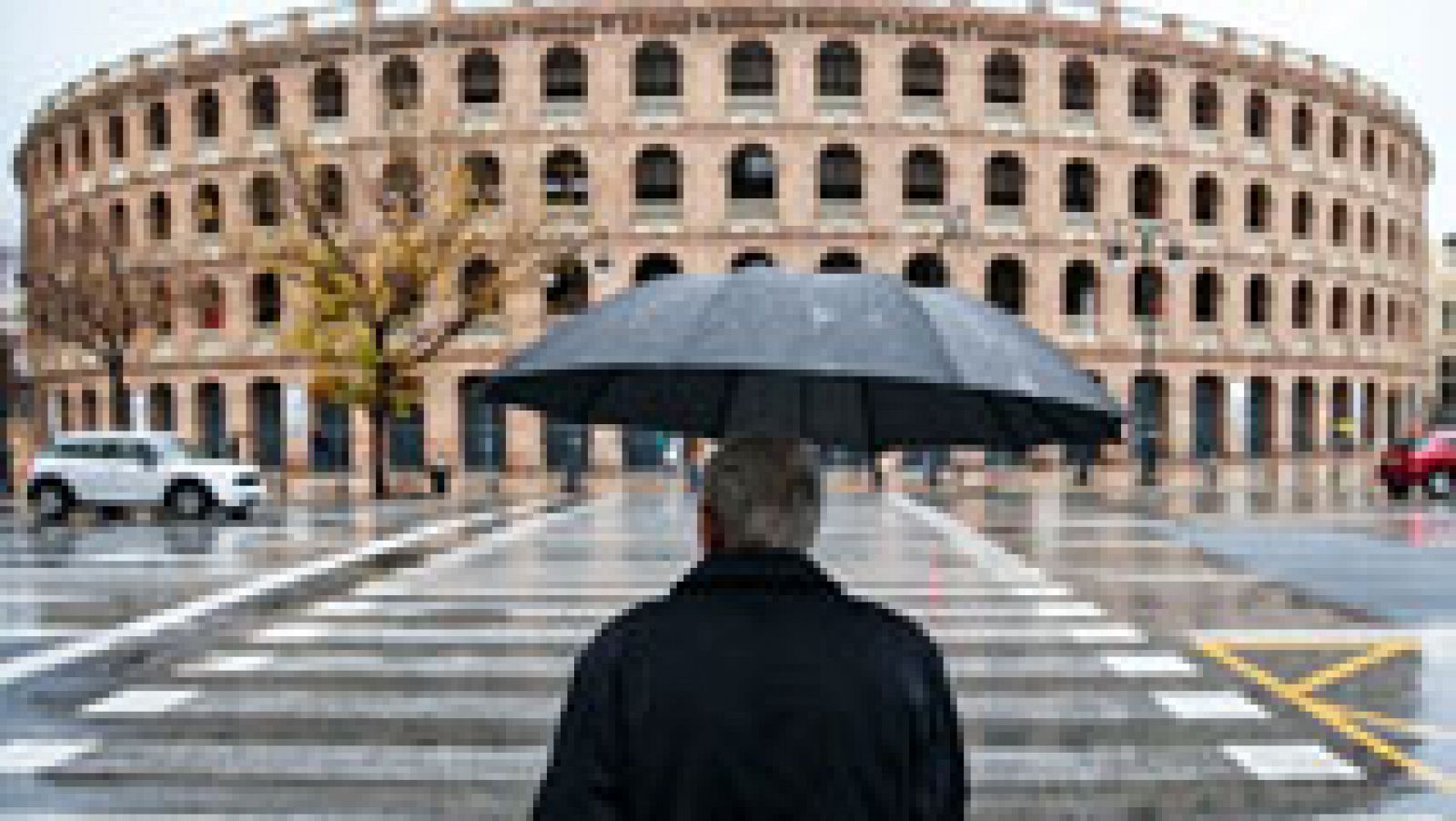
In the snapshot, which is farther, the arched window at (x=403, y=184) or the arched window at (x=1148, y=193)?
the arched window at (x=1148, y=193)

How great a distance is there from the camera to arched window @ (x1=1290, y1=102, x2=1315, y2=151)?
1772 inches

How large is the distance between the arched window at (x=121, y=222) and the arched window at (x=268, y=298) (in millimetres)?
5011

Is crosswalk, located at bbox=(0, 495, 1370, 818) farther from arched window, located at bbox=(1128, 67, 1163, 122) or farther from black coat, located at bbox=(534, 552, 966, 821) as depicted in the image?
arched window, located at bbox=(1128, 67, 1163, 122)

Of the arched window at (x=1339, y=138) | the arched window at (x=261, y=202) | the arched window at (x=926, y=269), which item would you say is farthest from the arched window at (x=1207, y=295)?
the arched window at (x=261, y=202)

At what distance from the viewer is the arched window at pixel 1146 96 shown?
41.7 meters

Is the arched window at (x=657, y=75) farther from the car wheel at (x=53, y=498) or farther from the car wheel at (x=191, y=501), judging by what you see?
the car wheel at (x=53, y=498)

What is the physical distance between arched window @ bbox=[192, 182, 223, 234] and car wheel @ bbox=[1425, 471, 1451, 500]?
36.5 meters

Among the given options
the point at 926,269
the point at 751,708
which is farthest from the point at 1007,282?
the point at 751,708

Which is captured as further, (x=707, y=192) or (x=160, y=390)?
(x=160, y=390)

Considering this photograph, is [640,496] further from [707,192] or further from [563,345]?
[563,345]

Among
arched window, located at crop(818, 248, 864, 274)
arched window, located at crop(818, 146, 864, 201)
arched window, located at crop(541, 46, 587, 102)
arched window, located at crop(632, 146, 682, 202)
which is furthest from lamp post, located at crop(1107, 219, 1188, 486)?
arched window, located at crop(541, 46, 587, 102)

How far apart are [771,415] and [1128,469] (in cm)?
3636

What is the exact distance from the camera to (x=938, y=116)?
39344 mm

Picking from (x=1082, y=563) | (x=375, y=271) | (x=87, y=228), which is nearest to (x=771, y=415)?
(x=1082, y=563)
